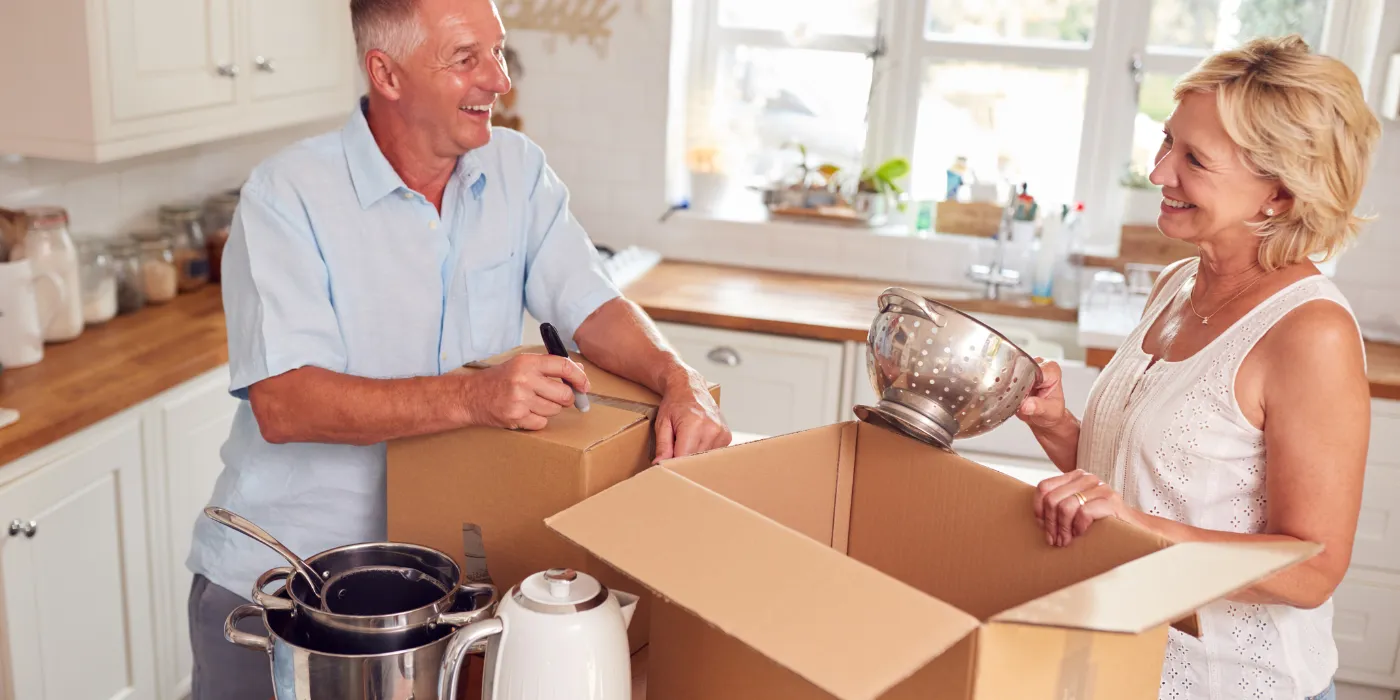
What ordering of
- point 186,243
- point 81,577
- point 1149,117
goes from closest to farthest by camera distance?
point 81,577
point 186,243
point 1149,117

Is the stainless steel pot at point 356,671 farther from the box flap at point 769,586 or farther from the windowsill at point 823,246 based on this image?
the windowsill at point 823,246

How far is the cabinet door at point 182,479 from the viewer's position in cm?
262

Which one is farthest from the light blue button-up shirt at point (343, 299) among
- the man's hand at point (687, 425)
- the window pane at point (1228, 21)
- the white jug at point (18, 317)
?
the window pane at point (1228, 21)

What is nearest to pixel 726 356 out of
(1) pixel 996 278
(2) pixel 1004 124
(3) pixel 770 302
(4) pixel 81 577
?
(3) pixel 770 302

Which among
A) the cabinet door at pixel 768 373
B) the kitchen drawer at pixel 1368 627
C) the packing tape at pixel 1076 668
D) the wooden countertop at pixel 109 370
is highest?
Answer: the packing tape at pixel 1076 668

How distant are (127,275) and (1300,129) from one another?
2543mm

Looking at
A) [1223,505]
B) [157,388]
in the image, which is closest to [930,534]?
[1223,505]

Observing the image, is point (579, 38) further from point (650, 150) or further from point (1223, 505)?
point (1223, 505)

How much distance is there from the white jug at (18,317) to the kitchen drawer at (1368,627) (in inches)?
119

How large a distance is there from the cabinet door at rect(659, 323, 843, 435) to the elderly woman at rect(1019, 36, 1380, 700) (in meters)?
1.54

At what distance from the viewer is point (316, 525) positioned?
167cm

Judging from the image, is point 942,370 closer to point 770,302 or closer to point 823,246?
point 770,302

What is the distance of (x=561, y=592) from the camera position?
1.04 meters

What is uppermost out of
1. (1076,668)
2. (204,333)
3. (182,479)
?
(1076,668)
